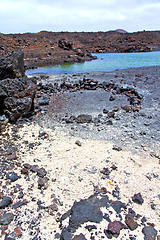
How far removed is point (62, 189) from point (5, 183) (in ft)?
4.82

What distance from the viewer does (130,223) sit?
12.3ft

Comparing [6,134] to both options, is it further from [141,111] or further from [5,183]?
[141,111]

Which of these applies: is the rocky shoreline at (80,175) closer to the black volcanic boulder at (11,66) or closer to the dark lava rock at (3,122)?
the dark lava rock at (3,122)

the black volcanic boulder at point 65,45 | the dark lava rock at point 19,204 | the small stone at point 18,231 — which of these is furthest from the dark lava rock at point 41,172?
the black volcanic boulder at point 65,45

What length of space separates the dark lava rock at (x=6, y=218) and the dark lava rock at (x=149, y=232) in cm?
266

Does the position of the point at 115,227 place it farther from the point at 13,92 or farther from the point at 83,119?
the point at 13,92

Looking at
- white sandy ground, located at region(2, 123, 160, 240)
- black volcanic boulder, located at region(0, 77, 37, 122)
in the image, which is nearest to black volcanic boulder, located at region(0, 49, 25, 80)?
black volcanic boulder, located at region(0, 77, 37, 122)

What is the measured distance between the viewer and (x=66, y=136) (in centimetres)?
716

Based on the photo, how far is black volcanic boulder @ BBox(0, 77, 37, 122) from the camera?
835 centimetres

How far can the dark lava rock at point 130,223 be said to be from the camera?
3.69 meters

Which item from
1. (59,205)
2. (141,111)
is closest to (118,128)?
(141,111)

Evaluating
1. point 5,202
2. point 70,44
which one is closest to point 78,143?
point 5,202

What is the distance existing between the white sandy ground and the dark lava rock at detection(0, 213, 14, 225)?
0.09m

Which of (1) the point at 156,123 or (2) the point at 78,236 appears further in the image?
(1) the point at 156,123
